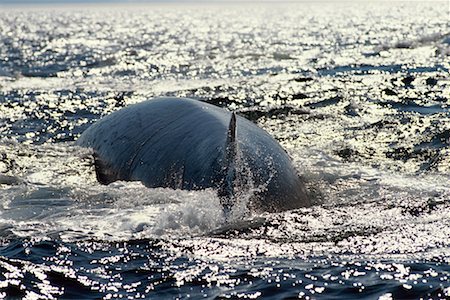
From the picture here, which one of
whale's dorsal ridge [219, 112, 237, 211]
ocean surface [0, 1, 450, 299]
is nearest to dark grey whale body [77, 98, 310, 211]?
whale's dorsal ridge [219, 112, 237, 211]

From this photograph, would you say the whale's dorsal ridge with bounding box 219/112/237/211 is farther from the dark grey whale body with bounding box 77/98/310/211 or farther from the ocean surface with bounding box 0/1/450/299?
the ocean surface with bounding box 0/1/450/299

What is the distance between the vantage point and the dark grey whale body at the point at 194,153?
382 inches

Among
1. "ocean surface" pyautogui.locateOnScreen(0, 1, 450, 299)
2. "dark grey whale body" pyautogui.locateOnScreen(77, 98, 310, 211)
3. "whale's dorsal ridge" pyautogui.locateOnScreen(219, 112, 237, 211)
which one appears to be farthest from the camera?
"dark grey whale body" pyautogui.locateOnScreen(77, 98, 310, 211)

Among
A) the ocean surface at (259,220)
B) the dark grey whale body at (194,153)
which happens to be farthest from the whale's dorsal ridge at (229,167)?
the ocean surface at (259,220)

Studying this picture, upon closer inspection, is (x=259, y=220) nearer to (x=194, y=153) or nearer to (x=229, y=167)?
(x=229, y=167)

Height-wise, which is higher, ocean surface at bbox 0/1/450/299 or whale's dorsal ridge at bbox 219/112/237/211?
whale's dorsal ridge at bbox 219/112/237/211

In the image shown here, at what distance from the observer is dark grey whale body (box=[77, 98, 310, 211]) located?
31.9ft

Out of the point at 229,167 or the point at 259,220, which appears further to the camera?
the point at 229,167

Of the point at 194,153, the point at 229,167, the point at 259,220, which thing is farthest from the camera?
the point at 194,153

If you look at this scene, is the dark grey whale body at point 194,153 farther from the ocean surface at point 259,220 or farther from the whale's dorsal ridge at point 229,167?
the ocean surface at point 259,220

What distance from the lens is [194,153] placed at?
10.6 m

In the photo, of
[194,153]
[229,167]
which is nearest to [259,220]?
[229,167]

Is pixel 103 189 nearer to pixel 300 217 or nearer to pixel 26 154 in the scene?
pixel 300 217

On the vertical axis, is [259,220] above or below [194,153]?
below
